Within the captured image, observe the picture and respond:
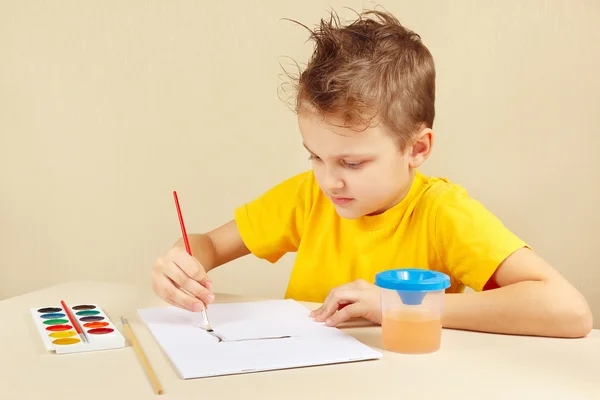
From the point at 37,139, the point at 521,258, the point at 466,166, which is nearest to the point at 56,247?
the point at 37,139

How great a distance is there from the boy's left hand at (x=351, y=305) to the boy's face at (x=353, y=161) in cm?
15

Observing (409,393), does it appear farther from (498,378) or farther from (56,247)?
(56,247)

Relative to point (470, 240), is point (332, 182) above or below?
above

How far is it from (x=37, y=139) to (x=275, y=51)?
27.5 inches

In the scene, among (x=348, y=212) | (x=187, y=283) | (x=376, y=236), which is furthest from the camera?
(x=376, y=236)

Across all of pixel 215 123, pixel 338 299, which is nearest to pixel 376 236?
pixel 338 299

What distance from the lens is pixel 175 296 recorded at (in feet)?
3.55

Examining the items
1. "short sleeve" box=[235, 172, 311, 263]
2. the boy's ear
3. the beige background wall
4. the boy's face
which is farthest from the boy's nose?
the beige background wall

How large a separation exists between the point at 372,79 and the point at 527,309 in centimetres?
38

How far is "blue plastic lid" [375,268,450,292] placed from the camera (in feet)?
3.00

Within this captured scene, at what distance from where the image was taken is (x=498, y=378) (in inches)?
32.9

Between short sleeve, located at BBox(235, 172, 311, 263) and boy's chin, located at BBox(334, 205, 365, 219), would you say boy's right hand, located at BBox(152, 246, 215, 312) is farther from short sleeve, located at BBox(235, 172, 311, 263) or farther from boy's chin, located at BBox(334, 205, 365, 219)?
short sleeve, located at BBox(235, 172, 311, 263)

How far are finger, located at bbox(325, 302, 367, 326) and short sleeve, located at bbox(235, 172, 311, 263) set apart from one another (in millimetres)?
402

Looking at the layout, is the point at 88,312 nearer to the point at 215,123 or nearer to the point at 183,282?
the point at 183,282
